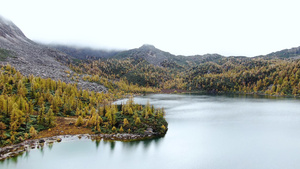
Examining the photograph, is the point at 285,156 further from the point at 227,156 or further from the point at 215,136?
the point at 215,136

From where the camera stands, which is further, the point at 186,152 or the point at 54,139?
Answer: the point at 54,139

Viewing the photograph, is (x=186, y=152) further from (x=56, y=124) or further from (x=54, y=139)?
(x=56, y=124)

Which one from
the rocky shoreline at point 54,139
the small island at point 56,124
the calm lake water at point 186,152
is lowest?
the calm lake water at point 186,152

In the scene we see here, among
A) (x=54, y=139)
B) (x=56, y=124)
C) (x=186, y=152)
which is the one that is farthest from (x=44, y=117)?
(x=186, y=152)

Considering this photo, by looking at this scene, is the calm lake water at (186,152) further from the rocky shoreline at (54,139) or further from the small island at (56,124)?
the small island at (56,124)

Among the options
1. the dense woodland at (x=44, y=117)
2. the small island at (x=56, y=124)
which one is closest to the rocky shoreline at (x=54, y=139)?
the small island at (x=56, y=124)

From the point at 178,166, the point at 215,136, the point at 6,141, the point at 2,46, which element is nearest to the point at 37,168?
the point at 6,141

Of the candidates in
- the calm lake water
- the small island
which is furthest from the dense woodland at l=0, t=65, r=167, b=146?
the calm lake water

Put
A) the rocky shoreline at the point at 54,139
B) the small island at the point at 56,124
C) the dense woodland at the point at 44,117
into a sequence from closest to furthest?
the rocky shoreline at the point at 54,139
the small island at the point at 56,124
the dense woodland at the point at 44,117
